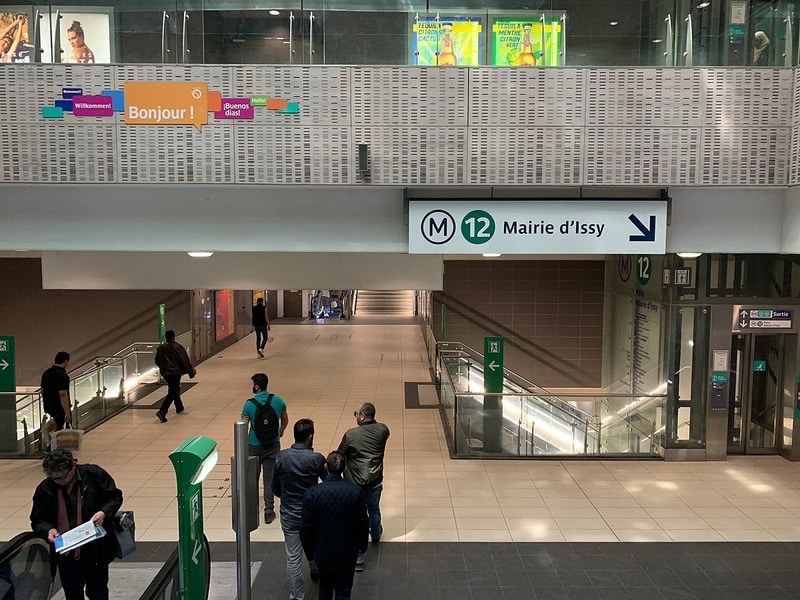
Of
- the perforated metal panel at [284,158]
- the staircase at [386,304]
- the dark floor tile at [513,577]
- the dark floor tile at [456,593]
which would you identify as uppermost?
the perforated metal panel at [284,158]

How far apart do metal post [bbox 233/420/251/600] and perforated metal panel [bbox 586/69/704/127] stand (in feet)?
13.8

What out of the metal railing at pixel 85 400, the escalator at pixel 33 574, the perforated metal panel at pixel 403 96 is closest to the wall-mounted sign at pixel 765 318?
the perforated metal panel at pixel 403 96

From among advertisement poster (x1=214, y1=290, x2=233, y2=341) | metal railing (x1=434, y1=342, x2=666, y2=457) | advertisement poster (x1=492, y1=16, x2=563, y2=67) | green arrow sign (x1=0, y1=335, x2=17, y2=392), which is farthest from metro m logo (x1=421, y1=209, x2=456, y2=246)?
advertisement poster (x1=214, y1=290, x2=233, y2=341)

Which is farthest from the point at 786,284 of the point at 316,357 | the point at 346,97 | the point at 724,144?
the point at 316,357

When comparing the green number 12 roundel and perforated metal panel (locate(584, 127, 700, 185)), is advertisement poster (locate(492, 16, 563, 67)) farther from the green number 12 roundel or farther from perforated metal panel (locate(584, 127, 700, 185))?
the green number 12 roundel

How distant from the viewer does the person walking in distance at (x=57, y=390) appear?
7.24 meters

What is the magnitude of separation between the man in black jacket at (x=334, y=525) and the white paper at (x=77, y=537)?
1177 millimetres

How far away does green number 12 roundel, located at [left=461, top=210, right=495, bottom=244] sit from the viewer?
229 inches

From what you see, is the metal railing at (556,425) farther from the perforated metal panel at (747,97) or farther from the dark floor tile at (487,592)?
the perforated metal panel at (747,97)

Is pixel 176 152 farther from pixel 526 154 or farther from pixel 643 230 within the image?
pixel 643 230

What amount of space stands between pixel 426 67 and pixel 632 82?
6.13 ft

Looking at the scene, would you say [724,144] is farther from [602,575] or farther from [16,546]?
[16,546]

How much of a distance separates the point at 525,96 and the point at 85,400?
7458 millimetres

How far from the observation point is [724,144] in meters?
5.67
